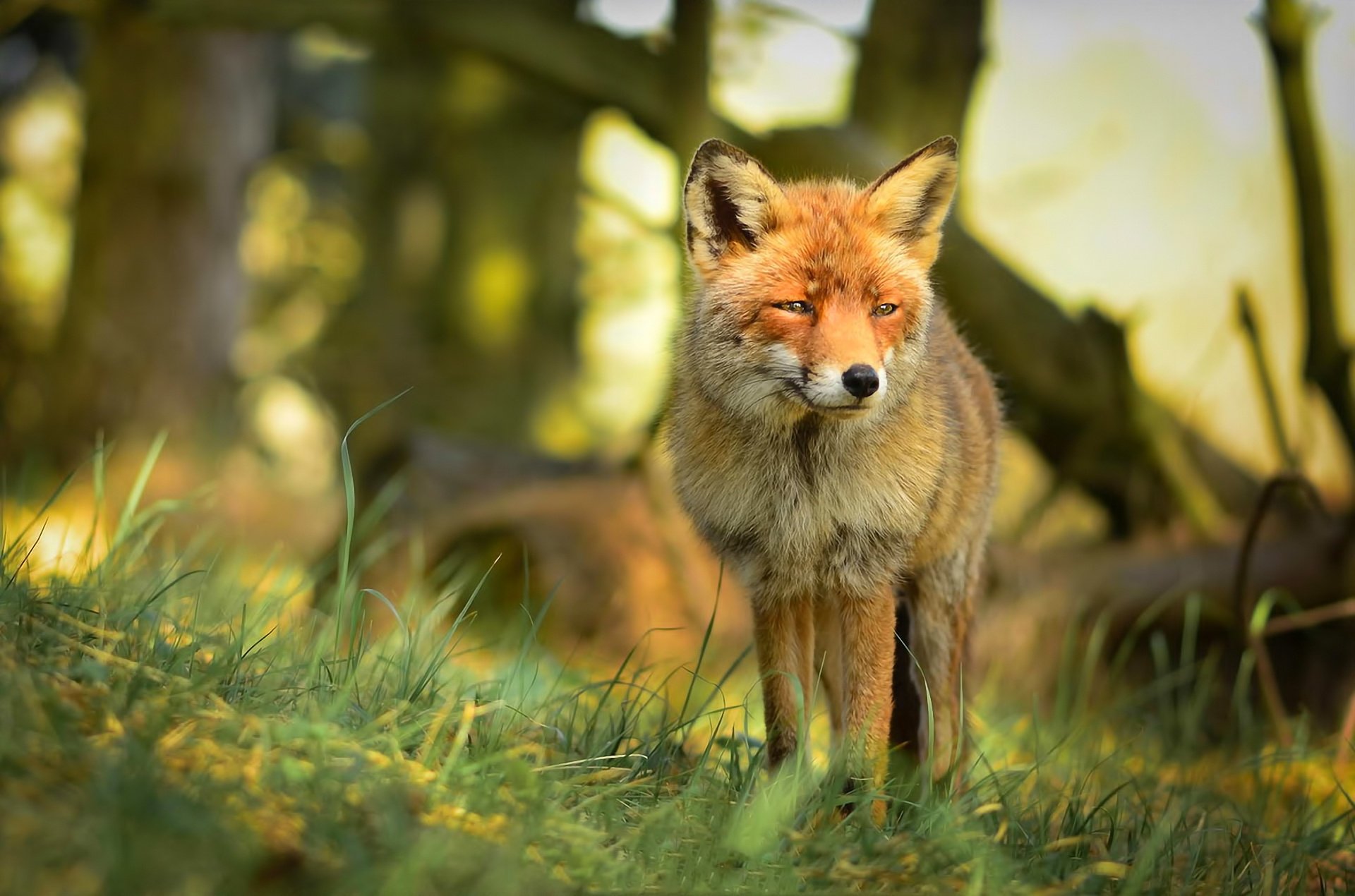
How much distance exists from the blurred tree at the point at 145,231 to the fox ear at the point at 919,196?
725cm

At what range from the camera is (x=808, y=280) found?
3.12 meters

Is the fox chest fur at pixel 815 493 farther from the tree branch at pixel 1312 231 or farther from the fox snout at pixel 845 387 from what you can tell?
the tree branch at pixel 1312 231

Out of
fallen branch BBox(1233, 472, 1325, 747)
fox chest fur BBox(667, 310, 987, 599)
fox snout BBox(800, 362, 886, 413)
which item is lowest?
fallen branch BBox(1233, 472, 1325, 747)

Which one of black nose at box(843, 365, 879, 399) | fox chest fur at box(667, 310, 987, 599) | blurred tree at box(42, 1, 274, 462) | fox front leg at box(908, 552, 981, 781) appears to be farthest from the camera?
blurred tree at box(42, 1, 274, 462)

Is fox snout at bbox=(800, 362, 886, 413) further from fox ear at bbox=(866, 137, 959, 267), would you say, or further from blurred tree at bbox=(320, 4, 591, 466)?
blurred tree at bbox=(320, 4, 591, 466)

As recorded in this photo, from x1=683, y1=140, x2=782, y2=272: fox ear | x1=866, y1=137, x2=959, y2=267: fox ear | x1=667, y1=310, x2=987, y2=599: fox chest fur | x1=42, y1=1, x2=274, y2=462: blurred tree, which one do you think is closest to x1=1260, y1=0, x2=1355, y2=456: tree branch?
x1=866, y1=137, x2=959, y2=267: fox ear

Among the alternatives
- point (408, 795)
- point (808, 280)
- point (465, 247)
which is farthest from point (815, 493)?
point (465, 247)

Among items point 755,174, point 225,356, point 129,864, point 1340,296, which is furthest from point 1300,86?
point 225,356

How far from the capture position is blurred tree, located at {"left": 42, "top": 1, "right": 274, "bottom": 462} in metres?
8.98

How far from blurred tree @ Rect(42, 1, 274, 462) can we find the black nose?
24.6 ft

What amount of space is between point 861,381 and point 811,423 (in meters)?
0.40

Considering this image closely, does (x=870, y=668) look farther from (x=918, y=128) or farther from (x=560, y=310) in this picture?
(x=560, y=310)

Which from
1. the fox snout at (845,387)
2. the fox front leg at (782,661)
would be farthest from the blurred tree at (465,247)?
the fox snout at (845,387)

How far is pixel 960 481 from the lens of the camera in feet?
12.0
